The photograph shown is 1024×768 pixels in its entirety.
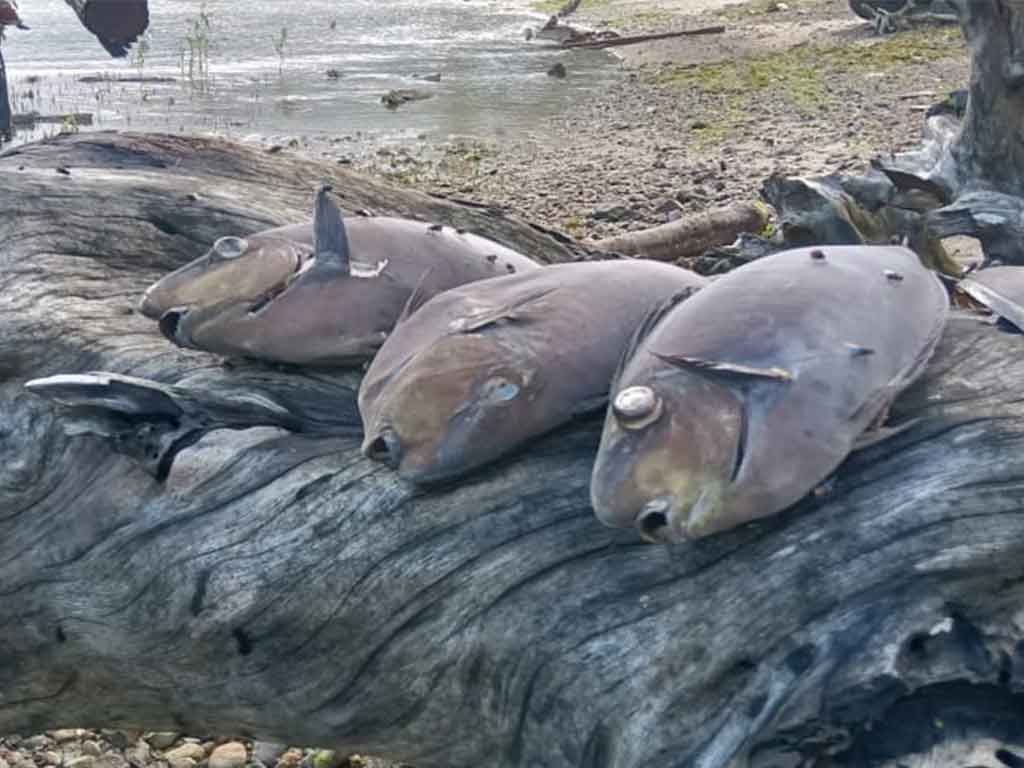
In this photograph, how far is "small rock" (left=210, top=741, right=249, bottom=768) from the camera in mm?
4910

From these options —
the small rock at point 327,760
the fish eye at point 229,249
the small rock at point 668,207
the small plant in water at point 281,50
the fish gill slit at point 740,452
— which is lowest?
the small plant in water at point 281,50

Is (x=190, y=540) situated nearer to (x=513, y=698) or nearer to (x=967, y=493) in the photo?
(x=513, y=698)

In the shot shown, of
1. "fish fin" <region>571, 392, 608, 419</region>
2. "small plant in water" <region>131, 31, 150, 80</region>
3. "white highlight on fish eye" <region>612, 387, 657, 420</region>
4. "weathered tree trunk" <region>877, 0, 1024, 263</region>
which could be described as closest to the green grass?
"small plant in water" <region>131, 31, 150, 80</region>

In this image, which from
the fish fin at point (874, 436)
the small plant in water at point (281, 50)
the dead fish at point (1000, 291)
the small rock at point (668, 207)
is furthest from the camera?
the small plant in water at point (281, 50)

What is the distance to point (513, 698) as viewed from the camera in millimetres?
3363

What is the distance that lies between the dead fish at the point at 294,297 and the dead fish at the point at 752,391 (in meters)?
0.91

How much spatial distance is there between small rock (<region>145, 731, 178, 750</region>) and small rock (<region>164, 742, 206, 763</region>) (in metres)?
0.05

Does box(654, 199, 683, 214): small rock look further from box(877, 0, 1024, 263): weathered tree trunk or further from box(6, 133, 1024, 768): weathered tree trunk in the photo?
box(6, 133, 1024, 768): weathered tree trunk

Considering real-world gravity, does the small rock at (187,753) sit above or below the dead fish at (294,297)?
below

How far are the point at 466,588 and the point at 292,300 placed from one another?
990 mm

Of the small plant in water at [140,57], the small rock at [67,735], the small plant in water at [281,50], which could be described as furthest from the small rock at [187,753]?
the small plant in water at [281,50]

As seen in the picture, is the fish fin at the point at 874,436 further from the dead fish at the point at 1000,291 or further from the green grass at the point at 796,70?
the green grass at the point at 796,70

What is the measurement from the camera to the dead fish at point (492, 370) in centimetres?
334

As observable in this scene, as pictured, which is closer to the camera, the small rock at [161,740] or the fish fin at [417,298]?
the fish fin at [417,298]
